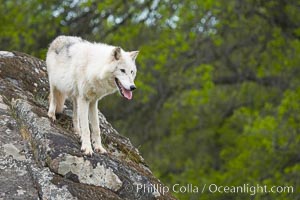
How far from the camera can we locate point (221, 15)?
19703 mm

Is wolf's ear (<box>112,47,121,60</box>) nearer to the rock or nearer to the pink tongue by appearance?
the pink tongue

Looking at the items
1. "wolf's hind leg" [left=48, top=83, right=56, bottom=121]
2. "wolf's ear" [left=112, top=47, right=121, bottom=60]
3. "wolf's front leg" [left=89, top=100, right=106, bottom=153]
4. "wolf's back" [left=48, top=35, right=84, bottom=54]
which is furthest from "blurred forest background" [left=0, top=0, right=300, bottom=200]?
"wolf's ear" [left=112, top=47, right=121, bottom=60]

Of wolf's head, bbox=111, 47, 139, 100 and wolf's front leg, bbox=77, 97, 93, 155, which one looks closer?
wolf's front leg, bbox=77, 97, 93, 155

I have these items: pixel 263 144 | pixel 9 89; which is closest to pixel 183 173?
pixel 263 144

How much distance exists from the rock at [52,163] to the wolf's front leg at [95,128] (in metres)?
0.15

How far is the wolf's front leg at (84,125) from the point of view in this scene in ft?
24.2

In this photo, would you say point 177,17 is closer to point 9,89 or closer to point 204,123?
point 204,123

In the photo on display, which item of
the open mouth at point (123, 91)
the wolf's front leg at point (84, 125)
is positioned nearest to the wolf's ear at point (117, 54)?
the open mouth at point (123, 91)

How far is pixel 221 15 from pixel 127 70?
40.6 ft

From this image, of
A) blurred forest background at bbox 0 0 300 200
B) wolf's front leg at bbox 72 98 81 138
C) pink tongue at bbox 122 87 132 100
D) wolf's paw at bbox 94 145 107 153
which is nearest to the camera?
pink tongue at bbox 122 87 132 100

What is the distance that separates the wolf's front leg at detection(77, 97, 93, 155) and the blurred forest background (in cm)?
917

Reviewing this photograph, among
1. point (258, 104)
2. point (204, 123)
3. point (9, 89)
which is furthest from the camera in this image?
point (204, 123)

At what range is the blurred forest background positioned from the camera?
18422 mm

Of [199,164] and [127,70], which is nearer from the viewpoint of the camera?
[127,70]
